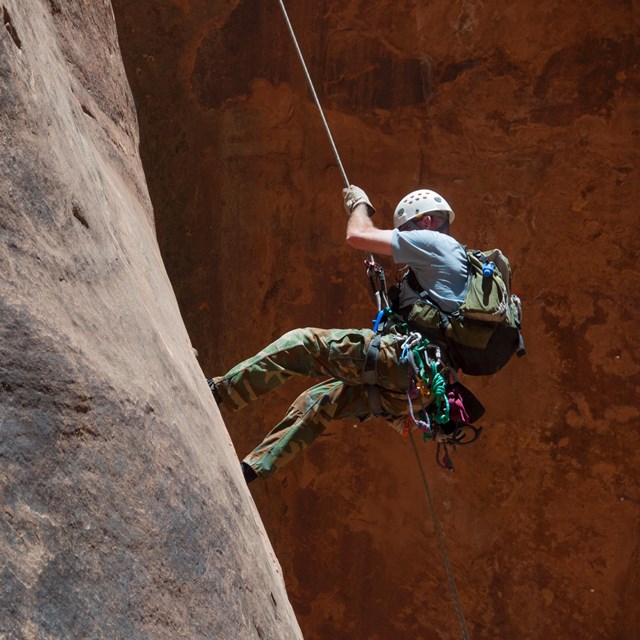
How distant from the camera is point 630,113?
7648 mm

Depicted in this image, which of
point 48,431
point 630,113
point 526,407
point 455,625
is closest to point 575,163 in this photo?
point 630,113

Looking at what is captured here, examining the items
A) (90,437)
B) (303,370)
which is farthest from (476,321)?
(90,437)

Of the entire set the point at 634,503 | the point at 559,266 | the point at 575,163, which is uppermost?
the point at 575,163

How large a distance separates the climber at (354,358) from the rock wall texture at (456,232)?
265 centimetres

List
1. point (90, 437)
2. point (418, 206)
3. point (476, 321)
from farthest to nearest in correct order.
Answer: point (418, 206) → point (476, 321) → point (90, 437)

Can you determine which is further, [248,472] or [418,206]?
[418,206]

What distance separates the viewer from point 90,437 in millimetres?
2826

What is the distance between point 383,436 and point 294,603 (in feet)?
5.00

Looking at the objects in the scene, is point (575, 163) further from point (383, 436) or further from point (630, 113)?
point (383, 436)

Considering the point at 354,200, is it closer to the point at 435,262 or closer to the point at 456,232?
the point at 435,262

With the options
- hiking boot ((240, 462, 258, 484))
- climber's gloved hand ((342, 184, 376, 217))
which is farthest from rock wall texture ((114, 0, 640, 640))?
hiking boot ((240, 462, 258, 484))

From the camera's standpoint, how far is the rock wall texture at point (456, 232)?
7.76 metres

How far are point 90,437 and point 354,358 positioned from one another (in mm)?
2538

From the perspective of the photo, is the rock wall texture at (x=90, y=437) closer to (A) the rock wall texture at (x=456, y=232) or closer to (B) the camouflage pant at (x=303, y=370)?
(B) the camouflage pant at (x=303, y=370)
